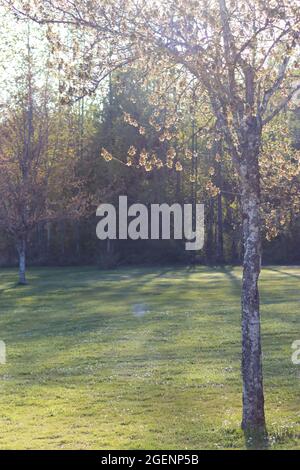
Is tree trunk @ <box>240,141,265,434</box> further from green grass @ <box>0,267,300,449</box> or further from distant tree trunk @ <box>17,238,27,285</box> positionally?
distant tree trunk @ <box>17,238,27,285</box>

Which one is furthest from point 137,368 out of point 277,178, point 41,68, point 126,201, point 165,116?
point 126,201

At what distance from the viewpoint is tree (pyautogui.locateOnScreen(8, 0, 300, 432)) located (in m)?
9.38

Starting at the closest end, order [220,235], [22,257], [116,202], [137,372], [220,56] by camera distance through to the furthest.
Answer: [220,56]
[137,372]
[22,257]
[116,202]
[220,235]

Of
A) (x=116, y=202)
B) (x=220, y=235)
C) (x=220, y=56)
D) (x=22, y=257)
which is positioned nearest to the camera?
(x=220, y=56)

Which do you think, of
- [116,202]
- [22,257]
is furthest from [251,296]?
[116,202]

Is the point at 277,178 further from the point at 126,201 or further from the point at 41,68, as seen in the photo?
the point at 126,201

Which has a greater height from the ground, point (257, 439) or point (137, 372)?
point (257, 439)

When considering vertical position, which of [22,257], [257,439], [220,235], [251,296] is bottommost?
[257,439]

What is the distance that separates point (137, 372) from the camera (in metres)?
14.7

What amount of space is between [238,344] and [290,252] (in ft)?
130

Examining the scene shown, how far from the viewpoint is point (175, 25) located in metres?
9.38

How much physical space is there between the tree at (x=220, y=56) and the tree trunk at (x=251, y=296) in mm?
12

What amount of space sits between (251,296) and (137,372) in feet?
18.2

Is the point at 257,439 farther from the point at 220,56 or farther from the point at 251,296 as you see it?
the point at 220,56
